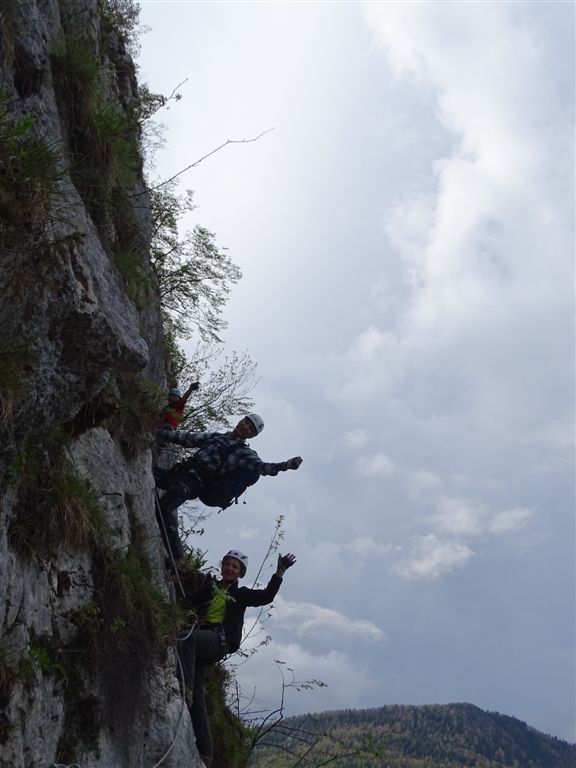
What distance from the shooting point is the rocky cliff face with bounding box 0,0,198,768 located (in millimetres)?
6410

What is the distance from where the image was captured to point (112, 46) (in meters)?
16.0

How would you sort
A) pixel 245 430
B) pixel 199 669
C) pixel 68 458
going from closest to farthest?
pixel 68 458
pixel 199 669
pixel 245 430

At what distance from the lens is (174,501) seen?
460 inches

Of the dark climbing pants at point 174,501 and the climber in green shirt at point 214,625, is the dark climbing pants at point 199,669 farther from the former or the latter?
the dark climbing pants at point 174,501

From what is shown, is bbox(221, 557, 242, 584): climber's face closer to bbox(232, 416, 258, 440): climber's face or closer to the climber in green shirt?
the climber in green shirt

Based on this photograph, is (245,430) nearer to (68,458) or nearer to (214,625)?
(214,625)

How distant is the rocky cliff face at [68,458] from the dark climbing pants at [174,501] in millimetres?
885

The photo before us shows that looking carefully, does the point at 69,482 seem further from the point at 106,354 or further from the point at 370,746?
the point at 370,746

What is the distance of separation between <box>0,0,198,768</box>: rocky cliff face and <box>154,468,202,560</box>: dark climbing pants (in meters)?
0.89

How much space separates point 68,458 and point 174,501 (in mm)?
3669

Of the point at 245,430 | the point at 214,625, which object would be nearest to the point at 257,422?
the point at 245,430

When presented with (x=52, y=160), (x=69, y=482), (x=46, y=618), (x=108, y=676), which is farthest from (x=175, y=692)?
(x=52, y=160)

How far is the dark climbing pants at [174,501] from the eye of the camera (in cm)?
1150

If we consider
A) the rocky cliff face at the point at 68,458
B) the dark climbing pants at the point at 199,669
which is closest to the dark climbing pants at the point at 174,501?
the rocky cliff face at the point at 68,458
